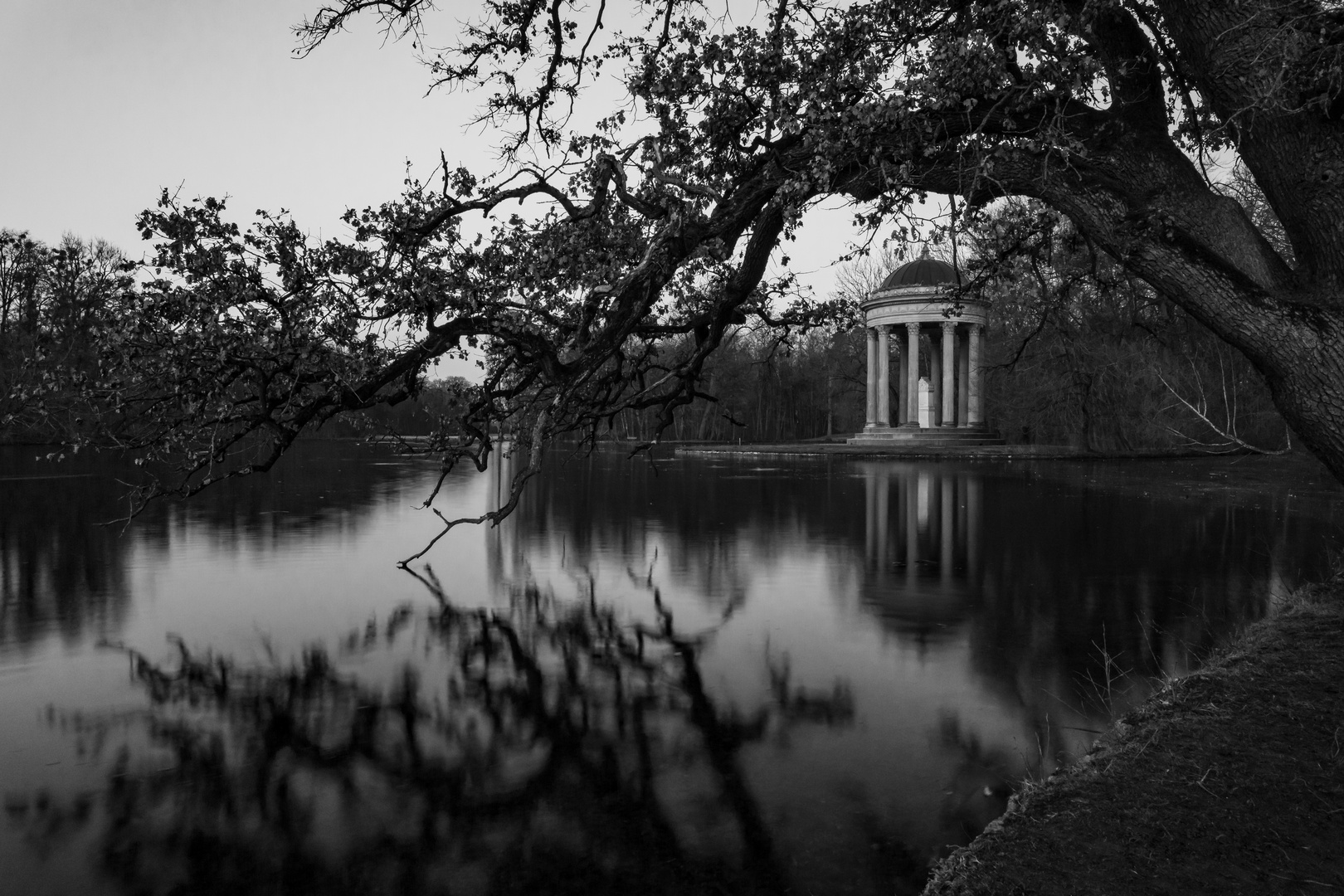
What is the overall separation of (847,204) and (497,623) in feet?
23.8

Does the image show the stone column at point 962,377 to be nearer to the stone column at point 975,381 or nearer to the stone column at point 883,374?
the stone column at point 975,381

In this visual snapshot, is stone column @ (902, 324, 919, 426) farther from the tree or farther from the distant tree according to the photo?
the tree

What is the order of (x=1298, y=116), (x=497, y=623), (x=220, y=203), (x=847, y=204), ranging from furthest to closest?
(x=497, y=623) < (x=220, y=203) < (x=847, y=204) < (x=1298, y=116)

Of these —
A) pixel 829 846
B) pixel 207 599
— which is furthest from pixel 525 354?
pixel 207 599

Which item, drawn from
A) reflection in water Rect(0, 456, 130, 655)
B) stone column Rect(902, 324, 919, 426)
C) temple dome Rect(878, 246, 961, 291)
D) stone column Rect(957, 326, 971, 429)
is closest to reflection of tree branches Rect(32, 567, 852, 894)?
reflection in water Rect(0, 456, 130, 655)

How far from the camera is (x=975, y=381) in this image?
189 feet

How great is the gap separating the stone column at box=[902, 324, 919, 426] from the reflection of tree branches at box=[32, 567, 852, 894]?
51.8 metres

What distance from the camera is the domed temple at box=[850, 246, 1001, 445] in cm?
5753

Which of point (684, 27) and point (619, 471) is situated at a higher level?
point (684, 27)

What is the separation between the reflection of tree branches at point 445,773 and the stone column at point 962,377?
5363 centimetres

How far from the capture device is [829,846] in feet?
17.8

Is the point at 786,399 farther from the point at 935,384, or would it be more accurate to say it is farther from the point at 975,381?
the point at 975,381

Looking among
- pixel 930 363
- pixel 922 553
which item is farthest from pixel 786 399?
pixel 922 553

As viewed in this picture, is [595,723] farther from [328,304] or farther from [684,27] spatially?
[684,27]
